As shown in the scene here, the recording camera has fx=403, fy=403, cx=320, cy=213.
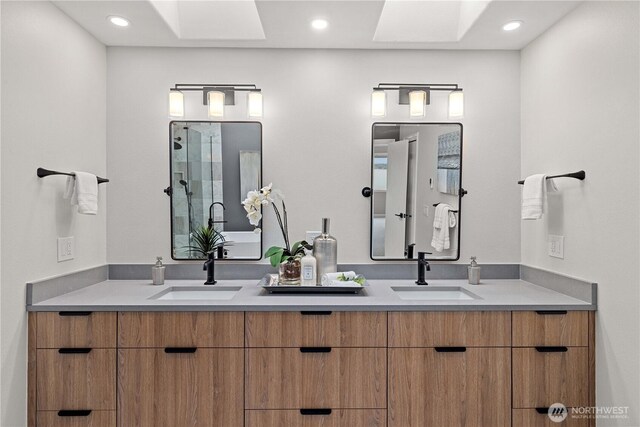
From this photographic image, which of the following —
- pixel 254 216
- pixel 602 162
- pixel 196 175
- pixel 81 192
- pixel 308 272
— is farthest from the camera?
pixel 196 175

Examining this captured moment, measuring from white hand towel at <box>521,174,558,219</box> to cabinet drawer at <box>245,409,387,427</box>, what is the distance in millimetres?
1264

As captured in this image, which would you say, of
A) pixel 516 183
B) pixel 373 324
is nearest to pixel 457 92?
pixel 516 183

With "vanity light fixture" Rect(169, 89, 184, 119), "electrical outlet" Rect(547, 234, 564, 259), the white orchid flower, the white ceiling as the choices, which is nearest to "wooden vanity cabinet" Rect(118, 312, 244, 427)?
the white orchid flower

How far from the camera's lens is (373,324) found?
1.83 m

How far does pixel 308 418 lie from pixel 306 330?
1.30ft

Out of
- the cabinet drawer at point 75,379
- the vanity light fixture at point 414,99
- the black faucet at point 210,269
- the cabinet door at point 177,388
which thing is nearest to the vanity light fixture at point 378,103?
the vanity light fixture at point 414,99

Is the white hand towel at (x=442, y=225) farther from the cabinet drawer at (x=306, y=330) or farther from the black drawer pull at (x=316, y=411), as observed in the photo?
the black drawer pull at (x=316, y=411)

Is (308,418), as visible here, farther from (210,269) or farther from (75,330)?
(75,330)

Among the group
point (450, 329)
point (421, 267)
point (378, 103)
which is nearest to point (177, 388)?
point (450, 329)

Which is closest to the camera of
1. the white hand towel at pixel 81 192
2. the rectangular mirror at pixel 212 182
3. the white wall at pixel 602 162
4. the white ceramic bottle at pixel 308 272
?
the white wall at pixel 602 162

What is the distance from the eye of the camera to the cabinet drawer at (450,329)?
1829mm

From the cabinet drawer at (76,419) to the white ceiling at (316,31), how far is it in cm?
193

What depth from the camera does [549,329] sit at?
1837 mm

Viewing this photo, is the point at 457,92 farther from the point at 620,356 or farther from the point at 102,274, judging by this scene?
the point at 102,274
